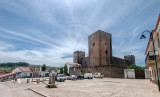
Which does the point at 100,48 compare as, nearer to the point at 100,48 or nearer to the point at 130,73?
the point at 100,48

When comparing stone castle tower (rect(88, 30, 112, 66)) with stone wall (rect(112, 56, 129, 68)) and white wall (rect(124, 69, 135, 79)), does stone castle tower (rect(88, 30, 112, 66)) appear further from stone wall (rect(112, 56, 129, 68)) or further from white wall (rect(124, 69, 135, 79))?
white wall (rect(124, 69, 135, 79))

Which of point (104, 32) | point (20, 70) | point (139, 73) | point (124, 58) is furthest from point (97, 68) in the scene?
point (124, 58)

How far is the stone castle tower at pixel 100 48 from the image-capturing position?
4978 centimetres

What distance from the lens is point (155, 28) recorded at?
12.7 m

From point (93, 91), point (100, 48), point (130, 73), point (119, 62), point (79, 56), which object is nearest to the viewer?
point (93, 91)

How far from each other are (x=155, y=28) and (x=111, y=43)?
4329cm

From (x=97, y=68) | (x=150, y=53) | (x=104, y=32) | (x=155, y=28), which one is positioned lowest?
(x=97, y=68)

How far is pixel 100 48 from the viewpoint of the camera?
5006 cm

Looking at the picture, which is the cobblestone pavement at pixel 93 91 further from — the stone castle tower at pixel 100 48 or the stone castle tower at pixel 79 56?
the stone castle tower at pixel 79 56

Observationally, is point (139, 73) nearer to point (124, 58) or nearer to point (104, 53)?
point (104, 53)

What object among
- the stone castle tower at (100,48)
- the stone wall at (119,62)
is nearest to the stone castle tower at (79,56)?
the stone castle tower at (100,48)

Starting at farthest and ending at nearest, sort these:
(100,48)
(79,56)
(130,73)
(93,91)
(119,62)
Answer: (79,56), (119,62), (100,48), (130,73), (93,91)

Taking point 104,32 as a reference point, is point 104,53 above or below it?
below

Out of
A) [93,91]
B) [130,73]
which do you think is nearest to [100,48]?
[130,73]
